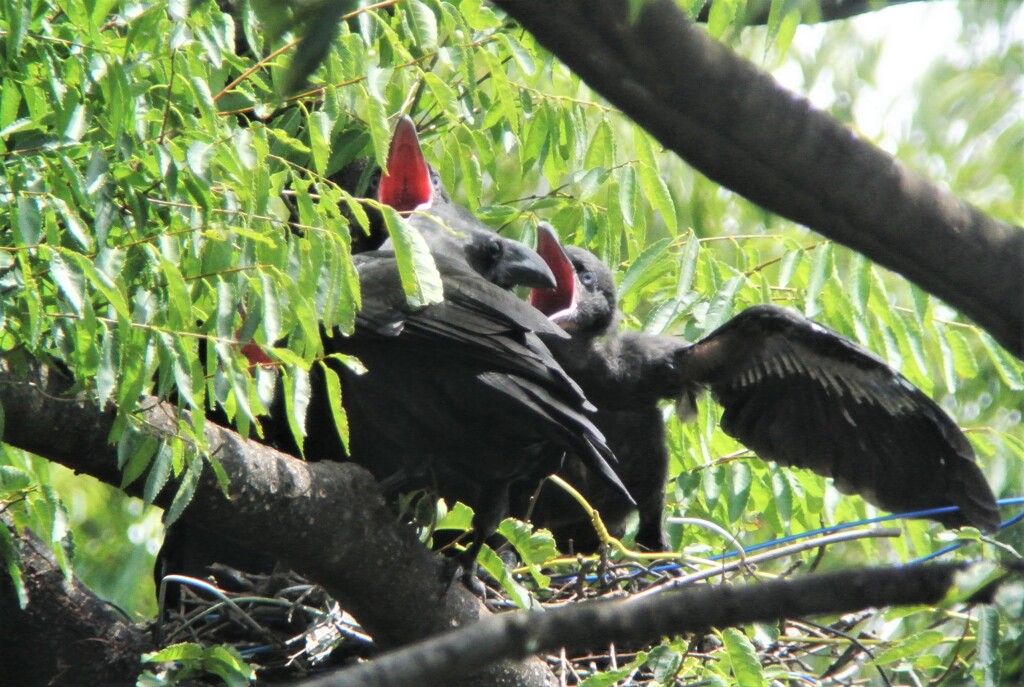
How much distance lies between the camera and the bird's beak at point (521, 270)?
462 cm

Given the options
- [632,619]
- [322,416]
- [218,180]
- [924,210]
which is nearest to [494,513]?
[322,416]

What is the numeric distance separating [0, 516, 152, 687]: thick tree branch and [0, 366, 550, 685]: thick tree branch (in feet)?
1.59

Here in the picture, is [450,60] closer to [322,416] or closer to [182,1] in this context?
[322,416]

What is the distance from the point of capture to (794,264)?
197 inches

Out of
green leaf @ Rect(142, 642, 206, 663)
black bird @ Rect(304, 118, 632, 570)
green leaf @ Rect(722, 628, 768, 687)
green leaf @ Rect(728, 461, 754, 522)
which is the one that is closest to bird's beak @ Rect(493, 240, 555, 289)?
black bird @ Rect(304, 118, 632, 570)

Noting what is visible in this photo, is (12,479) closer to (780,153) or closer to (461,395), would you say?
(461,395)

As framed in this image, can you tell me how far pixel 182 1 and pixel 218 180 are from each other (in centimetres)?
87

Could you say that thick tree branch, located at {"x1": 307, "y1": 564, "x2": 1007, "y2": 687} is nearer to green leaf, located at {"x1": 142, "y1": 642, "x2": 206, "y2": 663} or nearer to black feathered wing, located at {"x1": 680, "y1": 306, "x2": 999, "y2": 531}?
green leaf, located at {"x1": 142, "y1": 642, "x2": 206, "y2": 663}

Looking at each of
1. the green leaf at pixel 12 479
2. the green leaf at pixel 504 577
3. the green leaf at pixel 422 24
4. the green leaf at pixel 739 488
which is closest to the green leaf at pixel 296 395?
the green leaf at pixel 12 479

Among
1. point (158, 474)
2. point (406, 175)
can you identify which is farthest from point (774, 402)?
point (158, 474)

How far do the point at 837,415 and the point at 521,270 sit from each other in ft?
4.41

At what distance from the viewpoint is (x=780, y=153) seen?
1528mm

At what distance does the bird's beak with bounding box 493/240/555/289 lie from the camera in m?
4.62

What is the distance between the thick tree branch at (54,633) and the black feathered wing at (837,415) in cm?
228
